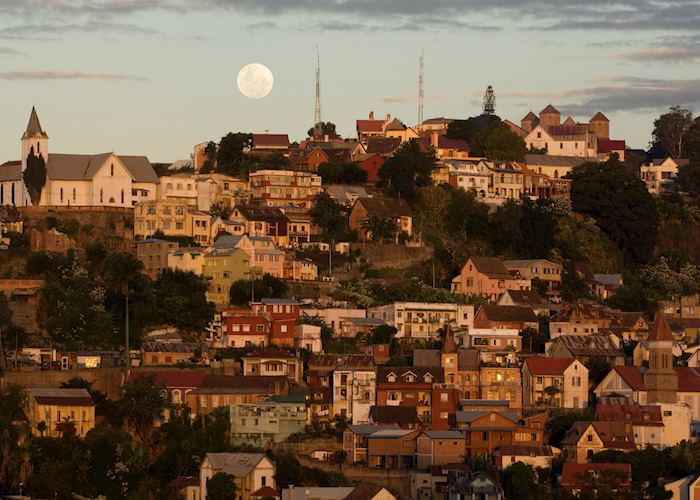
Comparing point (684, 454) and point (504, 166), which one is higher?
point (504, 166)

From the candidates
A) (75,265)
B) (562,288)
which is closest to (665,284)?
(562,288)

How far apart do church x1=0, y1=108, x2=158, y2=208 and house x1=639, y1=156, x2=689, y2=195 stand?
112 ft

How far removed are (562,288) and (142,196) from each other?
21377mm

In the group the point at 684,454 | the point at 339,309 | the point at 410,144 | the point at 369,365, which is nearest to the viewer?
the point at 684,454

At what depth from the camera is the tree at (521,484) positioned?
70.8m

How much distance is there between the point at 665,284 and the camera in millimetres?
97938

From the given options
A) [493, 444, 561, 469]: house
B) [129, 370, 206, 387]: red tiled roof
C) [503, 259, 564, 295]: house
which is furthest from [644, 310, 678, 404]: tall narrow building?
[129, 370, 206, 387]: red tiled roof

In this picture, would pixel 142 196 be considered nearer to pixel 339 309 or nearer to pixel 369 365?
pixel 339 309

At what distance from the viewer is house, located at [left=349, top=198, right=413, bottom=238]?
315 feet

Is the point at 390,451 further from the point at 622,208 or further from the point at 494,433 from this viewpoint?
the point at 622,208

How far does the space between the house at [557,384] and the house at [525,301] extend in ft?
27.6

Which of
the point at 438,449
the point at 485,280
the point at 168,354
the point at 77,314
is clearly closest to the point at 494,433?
the point at 438,449

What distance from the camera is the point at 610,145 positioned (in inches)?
4931

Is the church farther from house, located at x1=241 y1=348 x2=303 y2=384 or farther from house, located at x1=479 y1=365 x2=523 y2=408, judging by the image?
house, located at x1=479 y1=365 x2=523 y2=408
